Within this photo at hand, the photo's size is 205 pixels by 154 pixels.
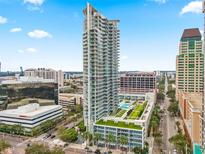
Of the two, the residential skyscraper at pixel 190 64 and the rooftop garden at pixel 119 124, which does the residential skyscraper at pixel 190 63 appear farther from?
the rooftop garden at pixel 119 124

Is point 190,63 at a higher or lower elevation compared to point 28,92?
higher

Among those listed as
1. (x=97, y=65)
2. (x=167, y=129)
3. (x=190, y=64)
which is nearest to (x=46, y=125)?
(x=97, y=65)

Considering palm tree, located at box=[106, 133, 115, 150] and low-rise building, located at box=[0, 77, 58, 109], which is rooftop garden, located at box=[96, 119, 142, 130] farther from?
low-rise building, located at box=[0, 77, 58, 109]

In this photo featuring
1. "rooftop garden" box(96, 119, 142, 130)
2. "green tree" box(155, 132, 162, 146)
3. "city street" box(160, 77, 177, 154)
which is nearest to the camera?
"city street" box(160, 77, 177, 154)

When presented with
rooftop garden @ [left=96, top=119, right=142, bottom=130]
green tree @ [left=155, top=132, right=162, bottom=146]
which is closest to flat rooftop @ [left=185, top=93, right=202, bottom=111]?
green tree @ [left=155, top=132, right=162, bottom=146]

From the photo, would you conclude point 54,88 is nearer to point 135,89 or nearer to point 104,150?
point 104,150

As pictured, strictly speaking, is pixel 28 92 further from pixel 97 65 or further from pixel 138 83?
pixel 138 83

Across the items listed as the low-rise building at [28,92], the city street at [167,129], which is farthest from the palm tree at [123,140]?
the low-rise building at [28,92]
